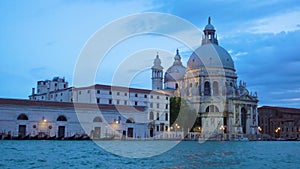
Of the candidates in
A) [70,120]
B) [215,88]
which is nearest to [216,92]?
[215,88]

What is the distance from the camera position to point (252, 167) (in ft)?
71.1

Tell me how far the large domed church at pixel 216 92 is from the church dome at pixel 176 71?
2.32m

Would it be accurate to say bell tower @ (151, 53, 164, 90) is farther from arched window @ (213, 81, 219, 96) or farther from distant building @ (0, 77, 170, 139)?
distant building @ (0, 77, 170, 139)

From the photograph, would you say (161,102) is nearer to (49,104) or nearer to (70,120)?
(70,120)

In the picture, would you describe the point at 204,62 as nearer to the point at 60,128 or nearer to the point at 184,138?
the point at 184,138

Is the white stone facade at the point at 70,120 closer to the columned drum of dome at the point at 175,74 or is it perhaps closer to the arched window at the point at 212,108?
the arched window at the point at 212,108

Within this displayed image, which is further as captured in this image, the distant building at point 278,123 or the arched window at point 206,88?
the distant building at point 278,123

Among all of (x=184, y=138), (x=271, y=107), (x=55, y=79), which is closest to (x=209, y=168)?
(x=184, y=138)

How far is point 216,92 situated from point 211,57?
6896 mm

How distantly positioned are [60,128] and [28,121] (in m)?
4.24

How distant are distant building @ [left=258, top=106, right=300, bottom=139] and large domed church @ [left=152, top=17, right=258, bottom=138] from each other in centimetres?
1466

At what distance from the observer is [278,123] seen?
9875cm

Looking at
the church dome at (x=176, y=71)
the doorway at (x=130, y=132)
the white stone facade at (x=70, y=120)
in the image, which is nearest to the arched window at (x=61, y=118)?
the white stone facade at (x=70, y=120)

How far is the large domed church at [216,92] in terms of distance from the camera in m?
80.2
